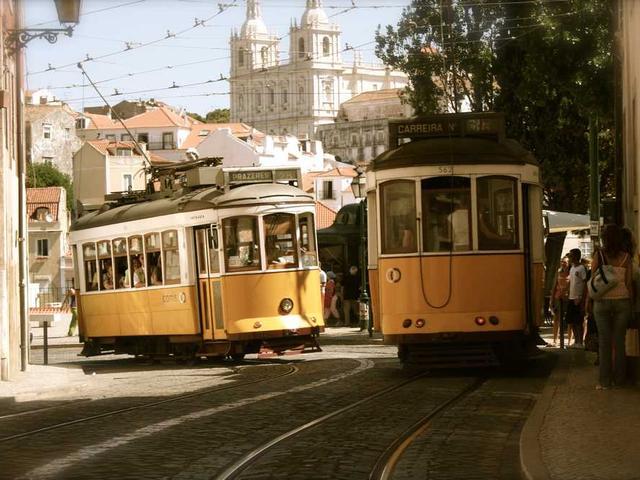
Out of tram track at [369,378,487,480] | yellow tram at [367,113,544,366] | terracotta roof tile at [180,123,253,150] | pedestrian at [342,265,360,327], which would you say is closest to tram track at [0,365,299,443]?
yellow tram at [367,113,544,366]

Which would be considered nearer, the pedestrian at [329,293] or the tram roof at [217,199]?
the tram roof at [217,199]

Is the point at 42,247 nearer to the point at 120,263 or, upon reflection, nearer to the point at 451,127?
the point at 120,263

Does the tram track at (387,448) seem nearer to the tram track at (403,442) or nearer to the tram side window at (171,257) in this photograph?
the tram track at (403,442)

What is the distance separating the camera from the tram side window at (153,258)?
25.5 meters

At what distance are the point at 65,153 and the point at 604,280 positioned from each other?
132 meters

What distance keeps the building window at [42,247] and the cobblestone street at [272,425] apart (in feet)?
293

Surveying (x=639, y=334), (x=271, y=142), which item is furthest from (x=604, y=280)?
(x=271, y=142)

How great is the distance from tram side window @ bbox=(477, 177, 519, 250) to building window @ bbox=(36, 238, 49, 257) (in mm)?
93514

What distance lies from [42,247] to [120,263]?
277 ft

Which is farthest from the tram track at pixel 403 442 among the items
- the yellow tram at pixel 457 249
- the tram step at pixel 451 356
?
the tram step at pixel 451 356

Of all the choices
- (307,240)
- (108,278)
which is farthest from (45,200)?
(307,240)

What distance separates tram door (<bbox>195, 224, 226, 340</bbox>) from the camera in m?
24.0

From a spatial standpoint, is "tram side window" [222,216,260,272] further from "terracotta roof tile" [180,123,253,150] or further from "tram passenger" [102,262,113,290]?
"terracotta roof tile" [180,123,253,150]

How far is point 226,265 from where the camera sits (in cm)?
2381
